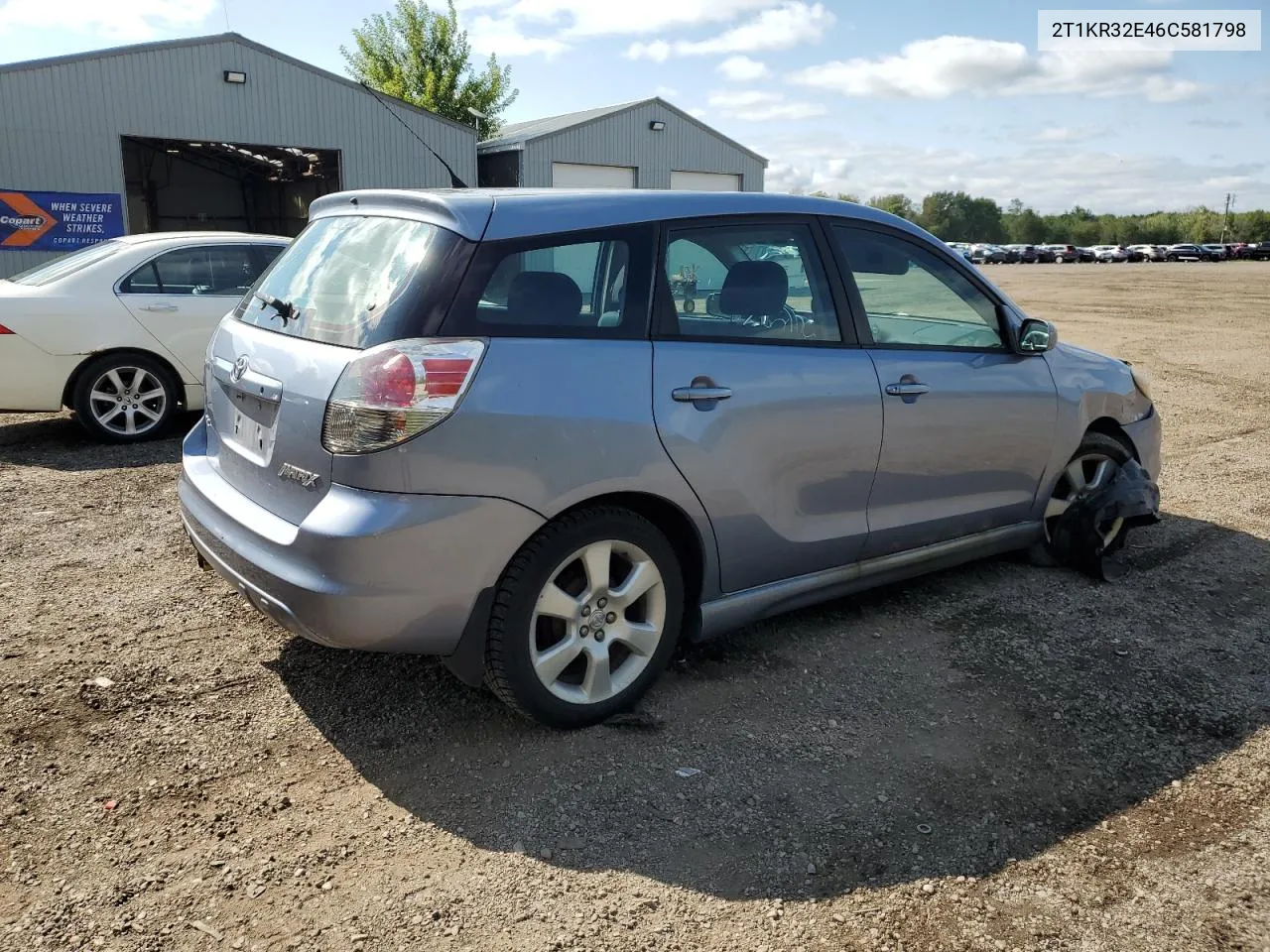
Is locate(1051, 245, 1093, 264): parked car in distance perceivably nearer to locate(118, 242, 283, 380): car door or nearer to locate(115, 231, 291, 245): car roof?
locate(115, 231, 291, 245): car roof

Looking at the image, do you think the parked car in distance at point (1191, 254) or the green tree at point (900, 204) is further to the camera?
the green tree at point (900, 204)

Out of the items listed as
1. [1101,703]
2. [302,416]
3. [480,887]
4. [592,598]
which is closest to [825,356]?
[592,598]

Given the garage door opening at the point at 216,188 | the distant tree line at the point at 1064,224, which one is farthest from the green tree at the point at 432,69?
the distant tree line at the point at 1064,224

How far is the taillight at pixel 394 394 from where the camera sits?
2.88 meters

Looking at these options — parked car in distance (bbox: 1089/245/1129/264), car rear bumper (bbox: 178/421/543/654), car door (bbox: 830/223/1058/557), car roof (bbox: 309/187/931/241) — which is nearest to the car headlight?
car door (bbox: 830/223/1058/557)

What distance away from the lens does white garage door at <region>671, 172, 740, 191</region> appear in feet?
89.0

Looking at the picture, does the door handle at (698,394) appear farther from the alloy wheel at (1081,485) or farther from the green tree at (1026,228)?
the green tree at (1026,228)

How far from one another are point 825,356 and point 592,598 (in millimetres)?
1315

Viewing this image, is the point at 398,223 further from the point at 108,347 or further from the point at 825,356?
the point at 108,347

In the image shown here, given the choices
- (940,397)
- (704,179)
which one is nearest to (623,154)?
(704,179)

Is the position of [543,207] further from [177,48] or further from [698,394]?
[177,48]

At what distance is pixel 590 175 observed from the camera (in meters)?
26.0

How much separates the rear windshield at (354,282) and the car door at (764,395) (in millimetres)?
785

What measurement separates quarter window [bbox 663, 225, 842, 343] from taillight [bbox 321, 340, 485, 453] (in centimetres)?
87
